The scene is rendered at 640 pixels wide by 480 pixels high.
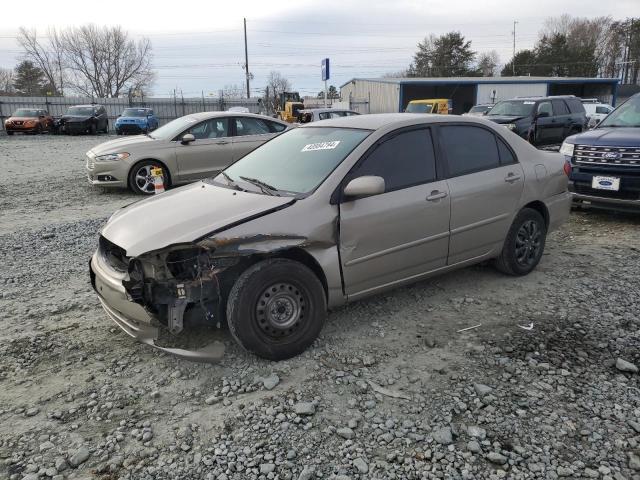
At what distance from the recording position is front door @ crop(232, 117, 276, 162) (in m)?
9.94

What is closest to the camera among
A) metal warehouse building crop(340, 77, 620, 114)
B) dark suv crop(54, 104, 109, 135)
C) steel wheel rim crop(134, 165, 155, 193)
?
steel wheel rim crop(134, 165, 155, 193)

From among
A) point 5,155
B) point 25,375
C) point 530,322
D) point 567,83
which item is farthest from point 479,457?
point 567,83

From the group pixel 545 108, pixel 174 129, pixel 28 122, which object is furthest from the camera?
pixel 28 122

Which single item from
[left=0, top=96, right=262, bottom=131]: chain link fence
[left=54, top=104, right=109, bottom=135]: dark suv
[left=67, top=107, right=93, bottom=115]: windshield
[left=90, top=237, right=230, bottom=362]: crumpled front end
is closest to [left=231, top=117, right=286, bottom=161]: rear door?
[left=90, top=237, right=230, bottom=362]: crumpled front end

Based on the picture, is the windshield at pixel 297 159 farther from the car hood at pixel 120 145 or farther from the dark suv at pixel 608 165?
the car hood at pixel 120 145

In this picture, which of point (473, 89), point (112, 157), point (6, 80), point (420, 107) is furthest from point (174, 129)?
point (6, 80)

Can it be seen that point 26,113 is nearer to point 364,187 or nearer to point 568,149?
point 568,149

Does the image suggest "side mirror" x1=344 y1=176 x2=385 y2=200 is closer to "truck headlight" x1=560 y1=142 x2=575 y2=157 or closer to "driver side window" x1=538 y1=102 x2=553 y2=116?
"truck headlight" x1=560 y1=142 x2=575 y2=157

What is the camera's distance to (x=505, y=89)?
41219 mm

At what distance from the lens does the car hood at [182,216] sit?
10.9 ft

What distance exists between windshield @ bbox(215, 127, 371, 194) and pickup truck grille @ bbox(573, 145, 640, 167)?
455 cm

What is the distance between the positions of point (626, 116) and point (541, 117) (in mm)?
7219

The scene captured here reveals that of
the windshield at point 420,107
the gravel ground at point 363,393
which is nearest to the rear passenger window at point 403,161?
the gravel ground at point 363,393

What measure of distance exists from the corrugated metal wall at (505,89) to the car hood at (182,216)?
41.4 meters
